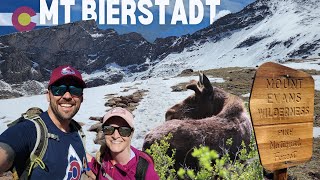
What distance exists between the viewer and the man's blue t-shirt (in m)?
3.04

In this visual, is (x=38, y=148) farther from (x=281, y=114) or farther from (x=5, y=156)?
(x=281, y=114)

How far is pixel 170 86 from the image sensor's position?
3125 cm

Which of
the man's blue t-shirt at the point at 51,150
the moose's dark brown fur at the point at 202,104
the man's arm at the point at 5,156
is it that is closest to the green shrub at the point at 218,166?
the man's blue t-shirt at the point at 51,150

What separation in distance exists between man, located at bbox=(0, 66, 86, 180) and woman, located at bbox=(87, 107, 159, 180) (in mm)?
308

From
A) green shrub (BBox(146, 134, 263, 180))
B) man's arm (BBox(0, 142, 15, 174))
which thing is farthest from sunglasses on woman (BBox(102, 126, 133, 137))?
man's arm (BBox(0, 142, 15, 174))

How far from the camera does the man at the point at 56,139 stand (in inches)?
119

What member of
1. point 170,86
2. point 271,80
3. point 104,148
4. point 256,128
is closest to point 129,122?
point 104,148

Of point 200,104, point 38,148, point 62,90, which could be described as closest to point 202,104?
point 200,104

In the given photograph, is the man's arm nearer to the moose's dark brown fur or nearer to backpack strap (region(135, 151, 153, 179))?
backpack strap (region(135, 151, 153, 179))

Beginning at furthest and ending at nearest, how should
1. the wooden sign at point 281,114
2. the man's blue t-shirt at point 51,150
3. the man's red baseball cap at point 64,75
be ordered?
the wooden sign at point 281,114
the man's red baseball cap at point 64,75
the man's blue t-shirt at point 51,150

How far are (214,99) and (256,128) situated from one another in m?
7.47

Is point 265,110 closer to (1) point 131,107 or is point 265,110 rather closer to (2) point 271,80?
(2) point 271,80

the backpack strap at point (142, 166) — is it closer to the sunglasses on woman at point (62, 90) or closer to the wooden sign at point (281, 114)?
the sunglasses on woman at point (62, 90)

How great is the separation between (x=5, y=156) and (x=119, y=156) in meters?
1.22
